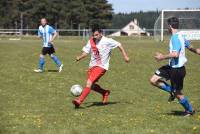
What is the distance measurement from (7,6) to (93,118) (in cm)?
10540

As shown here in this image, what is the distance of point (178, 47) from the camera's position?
991 cm

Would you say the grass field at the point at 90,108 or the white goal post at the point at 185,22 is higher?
the white goal post at the point at 185,22

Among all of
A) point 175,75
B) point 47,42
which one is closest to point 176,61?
point 175,75

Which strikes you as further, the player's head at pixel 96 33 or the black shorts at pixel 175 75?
the player's head at pixel 96 33

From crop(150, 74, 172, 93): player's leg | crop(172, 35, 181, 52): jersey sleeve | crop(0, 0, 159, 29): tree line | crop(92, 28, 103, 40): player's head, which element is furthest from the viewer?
crop(0, 0, 159, 29): tree line

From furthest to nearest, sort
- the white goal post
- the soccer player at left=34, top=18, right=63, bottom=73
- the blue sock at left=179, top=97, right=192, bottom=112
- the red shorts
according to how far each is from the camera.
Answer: the white goal post
the soccer player at left=34, top=18, right=63, bottom=73
the red shorts
the blue sock at left=179, top=97, right=192, bottom=112

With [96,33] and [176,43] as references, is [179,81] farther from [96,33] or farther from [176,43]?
[96,33]

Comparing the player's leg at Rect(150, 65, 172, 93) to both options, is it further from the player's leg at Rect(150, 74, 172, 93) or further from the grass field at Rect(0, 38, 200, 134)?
the grass field at Rect(0, 38, 200, 134)

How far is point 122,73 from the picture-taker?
65.4ft

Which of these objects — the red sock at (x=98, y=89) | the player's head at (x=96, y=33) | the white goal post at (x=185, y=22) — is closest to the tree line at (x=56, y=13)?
the white goal post at (x=185, y=22)

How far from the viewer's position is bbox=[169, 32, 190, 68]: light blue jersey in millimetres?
9914

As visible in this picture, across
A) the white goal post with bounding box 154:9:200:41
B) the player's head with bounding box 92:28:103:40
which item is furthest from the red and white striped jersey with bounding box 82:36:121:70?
the white goal post with bounding box 154:9:200:41

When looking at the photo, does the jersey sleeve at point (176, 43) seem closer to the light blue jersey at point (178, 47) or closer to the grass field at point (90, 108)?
the light blue jersey at point (178, 47)

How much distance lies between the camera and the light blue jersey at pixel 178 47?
32.5 feet
